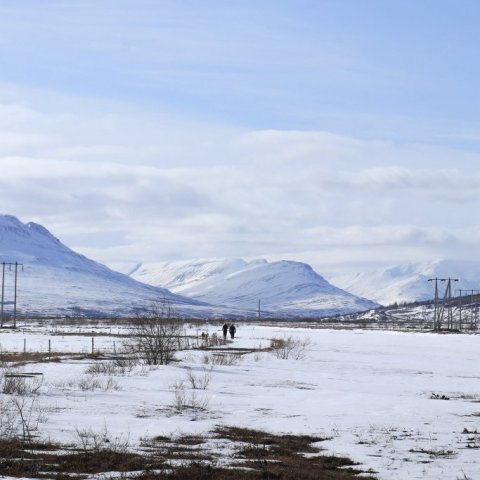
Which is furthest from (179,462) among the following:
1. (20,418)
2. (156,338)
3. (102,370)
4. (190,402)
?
(156,338)

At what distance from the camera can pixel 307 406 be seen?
93.9 feet

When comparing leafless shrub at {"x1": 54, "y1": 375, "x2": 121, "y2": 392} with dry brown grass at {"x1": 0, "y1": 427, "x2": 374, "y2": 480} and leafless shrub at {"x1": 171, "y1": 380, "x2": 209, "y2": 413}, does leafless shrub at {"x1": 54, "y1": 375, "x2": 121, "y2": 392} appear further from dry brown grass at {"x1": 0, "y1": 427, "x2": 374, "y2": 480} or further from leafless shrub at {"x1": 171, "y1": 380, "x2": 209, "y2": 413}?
dry brown grass at {"x1": 0, "y1": 427, "x2": 374, "y2": 480}

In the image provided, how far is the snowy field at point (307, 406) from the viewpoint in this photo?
20.0 metres

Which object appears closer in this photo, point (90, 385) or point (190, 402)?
point (190, 402)

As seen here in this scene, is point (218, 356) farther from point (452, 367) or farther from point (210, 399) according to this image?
point (210, 399)

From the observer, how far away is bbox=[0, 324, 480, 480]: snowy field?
65.5ft

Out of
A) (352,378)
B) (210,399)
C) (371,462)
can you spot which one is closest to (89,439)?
(371,462)

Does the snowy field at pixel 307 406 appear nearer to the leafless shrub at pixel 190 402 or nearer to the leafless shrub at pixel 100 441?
the leafless shrub at pixel 190 402

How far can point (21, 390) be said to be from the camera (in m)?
28.3

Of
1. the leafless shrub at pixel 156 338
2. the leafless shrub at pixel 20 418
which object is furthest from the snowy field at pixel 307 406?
the leafless shrub at pixel 156 338

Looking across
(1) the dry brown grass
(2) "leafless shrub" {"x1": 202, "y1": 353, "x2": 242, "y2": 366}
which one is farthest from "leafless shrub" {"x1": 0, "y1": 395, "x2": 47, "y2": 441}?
(2) "leafless shrub" {"x1": 202, "y1": 353, "x2": 242, "y2": 366}

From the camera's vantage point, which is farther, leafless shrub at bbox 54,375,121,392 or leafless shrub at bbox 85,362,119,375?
leafless shrub at bbox 85,362,119,375

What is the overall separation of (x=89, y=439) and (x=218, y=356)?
30980mm

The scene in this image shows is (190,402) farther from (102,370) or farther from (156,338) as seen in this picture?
(156,338)
